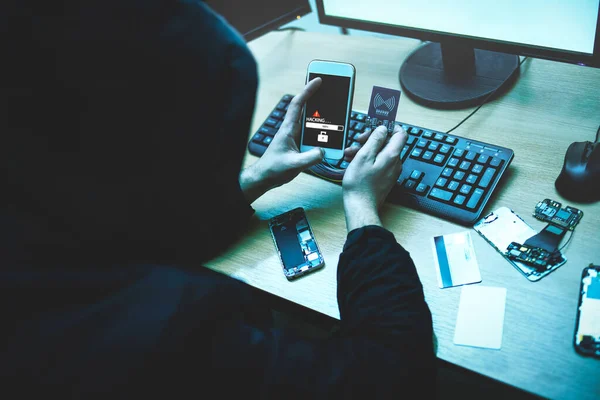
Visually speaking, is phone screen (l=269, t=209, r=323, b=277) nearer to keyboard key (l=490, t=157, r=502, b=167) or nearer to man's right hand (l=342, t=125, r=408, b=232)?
man's right hand (l=342, t=125, r=408, b=232)

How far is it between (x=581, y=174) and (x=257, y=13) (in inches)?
31.8

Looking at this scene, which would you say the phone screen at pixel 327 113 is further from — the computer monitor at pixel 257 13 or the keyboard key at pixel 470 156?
the computer monitor at pixel 257 13

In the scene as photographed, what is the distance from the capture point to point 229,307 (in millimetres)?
600

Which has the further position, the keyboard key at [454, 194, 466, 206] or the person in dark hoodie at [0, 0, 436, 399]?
the keyboard key at [454, 194, 466, 206]

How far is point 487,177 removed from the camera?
78 cm

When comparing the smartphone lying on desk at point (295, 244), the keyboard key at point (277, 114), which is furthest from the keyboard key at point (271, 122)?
the smartphone lying on desk at point (295, 244)

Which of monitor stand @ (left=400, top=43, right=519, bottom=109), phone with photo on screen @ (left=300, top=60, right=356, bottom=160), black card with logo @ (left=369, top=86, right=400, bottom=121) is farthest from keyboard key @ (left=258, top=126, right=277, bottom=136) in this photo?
monitor stand @ (left=400, top=43, right=519, bottom=109)

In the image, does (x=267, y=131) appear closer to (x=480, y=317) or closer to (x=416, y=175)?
(x=416, y=175)

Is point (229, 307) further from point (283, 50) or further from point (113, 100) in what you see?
point (283, 50)

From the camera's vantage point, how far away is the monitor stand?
96 centimetres

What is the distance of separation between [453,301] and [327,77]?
0.45 metres

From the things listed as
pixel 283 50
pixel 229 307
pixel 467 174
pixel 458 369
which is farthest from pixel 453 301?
pixel 283 50

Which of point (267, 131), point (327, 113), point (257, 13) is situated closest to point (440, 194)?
point (327, 113)

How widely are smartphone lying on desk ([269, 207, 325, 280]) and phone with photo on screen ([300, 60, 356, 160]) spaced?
133mm
